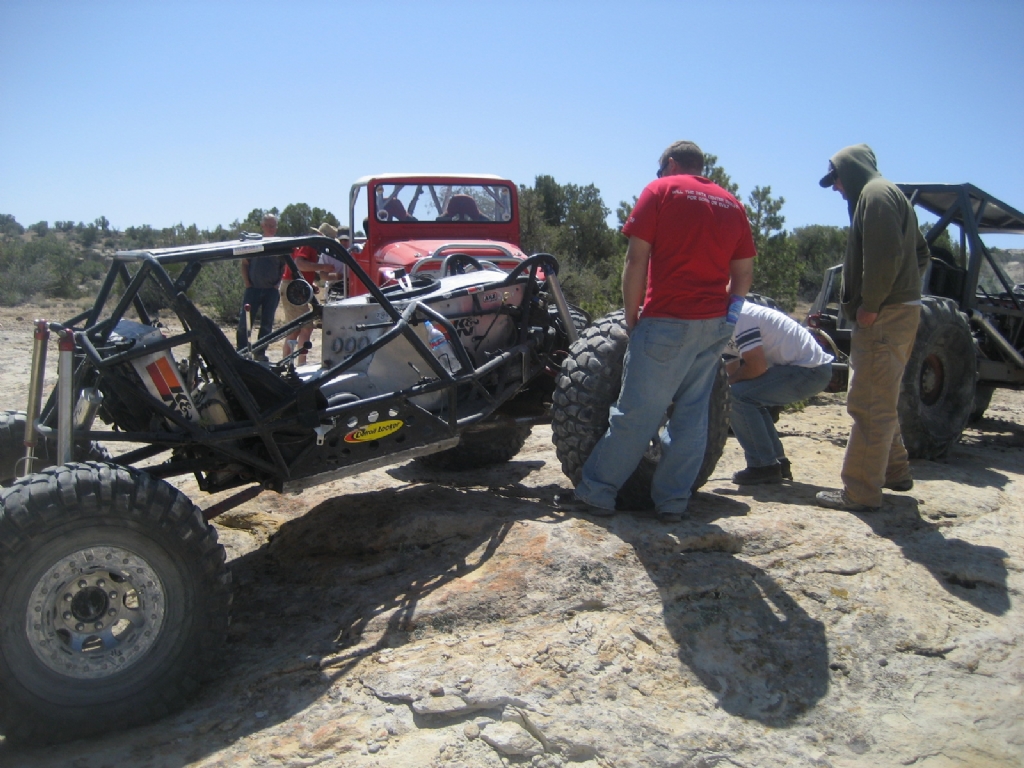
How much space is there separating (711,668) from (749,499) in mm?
1583

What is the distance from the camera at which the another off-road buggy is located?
110 inches

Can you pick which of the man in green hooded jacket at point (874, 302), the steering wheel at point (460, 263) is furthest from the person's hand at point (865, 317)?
the steering wheel at point (460, 263)

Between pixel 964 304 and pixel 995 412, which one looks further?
pixel 995 412

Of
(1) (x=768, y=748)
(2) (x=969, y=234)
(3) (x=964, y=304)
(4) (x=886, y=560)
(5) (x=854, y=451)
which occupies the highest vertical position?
(2) (x=969, y=234)

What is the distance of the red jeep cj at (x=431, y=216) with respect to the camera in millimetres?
8414

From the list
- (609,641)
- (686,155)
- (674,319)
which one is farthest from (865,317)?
(609,641)

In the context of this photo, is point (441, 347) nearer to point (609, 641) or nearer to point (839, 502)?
point (609, 641)

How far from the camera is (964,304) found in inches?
273

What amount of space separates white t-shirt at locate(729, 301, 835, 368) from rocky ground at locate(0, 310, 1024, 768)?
827 mm

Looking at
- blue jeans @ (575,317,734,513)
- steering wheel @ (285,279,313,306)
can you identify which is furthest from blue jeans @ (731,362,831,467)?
steering wheel @ (285,279,313,306)

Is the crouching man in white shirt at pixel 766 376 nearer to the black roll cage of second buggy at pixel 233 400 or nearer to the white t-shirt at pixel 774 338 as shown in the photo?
the white t-shirt at pixel 774 338

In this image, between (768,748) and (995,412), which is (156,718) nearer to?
(768,748)

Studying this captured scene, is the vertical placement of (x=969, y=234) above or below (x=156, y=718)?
above

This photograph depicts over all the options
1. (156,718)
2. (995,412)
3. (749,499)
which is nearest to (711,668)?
(749,499)
